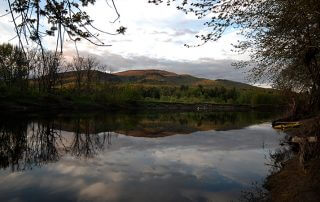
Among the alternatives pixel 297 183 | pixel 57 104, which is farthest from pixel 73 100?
pixel 297 183

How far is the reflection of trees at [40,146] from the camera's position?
2207 centimetres

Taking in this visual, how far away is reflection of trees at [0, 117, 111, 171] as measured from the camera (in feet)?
72.4

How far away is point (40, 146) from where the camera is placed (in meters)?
27.9

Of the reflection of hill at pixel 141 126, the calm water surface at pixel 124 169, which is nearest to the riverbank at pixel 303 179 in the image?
the calm water surface at pixel 124 169

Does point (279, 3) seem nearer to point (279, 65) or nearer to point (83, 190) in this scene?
point (279, 65)

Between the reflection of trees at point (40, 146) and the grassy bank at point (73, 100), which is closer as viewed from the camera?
the reflection of trees at point (40, 146)

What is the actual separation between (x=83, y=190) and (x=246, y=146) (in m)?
19.4

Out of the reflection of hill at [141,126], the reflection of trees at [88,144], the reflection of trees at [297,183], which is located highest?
the reflection of trees at [297,183]

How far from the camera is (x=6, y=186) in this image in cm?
1628

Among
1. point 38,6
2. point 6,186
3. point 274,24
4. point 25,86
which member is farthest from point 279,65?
point 25,86

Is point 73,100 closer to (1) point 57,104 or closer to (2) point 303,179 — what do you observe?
(1) point 57,104

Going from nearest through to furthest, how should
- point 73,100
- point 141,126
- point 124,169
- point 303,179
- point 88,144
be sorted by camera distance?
point 303,179 → point 124,169 → point 88,144 → point 141,126 → point 73,100

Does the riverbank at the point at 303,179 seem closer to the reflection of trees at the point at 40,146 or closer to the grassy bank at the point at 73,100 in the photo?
the reflection of trees at the point at 40,146

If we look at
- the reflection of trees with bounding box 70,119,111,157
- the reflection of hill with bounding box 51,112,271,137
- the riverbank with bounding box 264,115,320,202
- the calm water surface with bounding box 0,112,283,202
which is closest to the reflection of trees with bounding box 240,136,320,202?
the riverbank with bounding box 264,115,320,202
